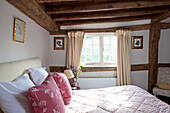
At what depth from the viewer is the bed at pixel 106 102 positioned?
135cm

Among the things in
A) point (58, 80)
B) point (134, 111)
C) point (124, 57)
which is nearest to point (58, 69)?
point (58, 80)

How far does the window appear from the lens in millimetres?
3344

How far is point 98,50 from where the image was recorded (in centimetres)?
336

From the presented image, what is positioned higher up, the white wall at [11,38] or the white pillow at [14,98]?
the white wall at [11,38]

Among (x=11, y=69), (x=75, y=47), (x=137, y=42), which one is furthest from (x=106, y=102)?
(x=137, y=42)

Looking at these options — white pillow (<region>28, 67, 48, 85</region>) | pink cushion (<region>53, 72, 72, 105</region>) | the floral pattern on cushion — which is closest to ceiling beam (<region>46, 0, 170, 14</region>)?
white pillow (<region>28, 67, 48, 85</region>)

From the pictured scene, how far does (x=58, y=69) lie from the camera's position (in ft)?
10.6

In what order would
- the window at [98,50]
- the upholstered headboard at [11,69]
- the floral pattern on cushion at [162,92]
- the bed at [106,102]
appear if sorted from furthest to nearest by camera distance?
1. the window at [98,50]
2. the floral pattern on cushion at [162,92]
3. the bed at [106,102]
4. the upholstered headboard at [11,69]

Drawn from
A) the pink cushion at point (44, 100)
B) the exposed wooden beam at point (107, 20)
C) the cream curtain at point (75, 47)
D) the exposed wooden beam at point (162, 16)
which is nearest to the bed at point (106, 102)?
the pink cushion at point (44, 100)

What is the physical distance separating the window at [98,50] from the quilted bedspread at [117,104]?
148 cm

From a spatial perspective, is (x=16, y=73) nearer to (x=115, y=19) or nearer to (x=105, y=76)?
(x=105, y=76)

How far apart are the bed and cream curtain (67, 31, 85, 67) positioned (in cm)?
127

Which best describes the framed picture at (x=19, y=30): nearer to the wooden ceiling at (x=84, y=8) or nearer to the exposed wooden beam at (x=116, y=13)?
the wooden ceiling at (x=84, y=8)

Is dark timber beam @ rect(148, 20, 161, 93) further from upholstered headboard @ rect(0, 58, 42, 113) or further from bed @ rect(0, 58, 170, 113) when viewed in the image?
upholstered headboard @ rect(0, 58, 42, 113)
